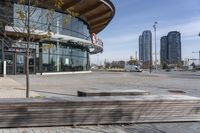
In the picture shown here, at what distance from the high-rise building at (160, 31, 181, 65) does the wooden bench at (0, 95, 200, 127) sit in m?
166

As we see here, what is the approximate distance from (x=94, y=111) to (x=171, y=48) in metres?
176

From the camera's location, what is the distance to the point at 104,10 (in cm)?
5350

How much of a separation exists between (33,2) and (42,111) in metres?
5.65

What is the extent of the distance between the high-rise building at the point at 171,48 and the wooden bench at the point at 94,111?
165897 mm

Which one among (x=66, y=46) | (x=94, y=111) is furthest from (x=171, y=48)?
(x=94, y=111)

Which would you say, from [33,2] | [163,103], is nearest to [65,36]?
[33,2]

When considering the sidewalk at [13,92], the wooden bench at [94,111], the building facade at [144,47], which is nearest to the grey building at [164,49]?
the building facade at [144,47]

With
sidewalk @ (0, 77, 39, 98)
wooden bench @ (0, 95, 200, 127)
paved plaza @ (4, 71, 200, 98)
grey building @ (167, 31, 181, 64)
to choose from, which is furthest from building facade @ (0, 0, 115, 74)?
grey building @ (167, 31, 181, 64)

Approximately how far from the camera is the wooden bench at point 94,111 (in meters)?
9.55

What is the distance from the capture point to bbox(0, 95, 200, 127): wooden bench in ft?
31.3

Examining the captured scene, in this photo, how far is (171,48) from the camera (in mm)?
182625

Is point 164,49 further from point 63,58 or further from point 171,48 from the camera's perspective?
point 63,58

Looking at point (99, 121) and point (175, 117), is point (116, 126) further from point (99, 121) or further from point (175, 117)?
point (175, 117)

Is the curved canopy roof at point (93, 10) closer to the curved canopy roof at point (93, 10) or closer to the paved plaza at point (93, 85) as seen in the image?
the curved canopy roof at point (93, 10)
